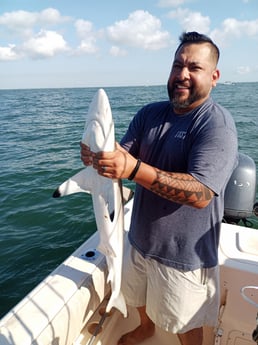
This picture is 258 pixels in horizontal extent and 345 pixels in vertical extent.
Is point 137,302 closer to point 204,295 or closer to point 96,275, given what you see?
point 96,275

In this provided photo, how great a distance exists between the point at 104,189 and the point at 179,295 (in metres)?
1.03

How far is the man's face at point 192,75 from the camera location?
2.19 m

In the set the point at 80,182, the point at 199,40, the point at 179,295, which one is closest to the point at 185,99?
the point at 199,40

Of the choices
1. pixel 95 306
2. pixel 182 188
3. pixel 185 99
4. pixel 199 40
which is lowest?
pixel 95 306

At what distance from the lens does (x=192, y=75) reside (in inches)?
86.5

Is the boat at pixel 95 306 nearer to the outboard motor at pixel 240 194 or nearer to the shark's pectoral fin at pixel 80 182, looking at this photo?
the shark's pectoral fin at pixel 80 182

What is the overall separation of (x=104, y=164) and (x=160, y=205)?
2.36 feet

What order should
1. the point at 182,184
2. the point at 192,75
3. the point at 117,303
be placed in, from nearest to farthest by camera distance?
the point at 182,184 → the point at 192,75 → the point at 117,303

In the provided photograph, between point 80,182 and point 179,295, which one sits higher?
point 80,182

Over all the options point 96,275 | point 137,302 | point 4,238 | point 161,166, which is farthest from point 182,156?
point 4,238

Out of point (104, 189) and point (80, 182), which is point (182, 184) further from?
point (80, 182)

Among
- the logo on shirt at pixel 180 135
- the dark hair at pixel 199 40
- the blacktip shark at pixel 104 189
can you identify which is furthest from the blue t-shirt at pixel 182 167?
the dark hair at pixel 199 40

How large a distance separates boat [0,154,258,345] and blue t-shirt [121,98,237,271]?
392mm

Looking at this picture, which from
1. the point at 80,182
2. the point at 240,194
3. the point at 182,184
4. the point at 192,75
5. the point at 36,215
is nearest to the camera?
the point at 182,184
